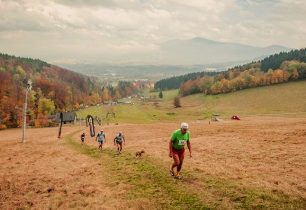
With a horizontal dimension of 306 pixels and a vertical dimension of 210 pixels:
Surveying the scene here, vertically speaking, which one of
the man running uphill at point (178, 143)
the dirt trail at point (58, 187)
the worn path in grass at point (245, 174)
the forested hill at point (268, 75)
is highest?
the forested hill at point (268, 75)

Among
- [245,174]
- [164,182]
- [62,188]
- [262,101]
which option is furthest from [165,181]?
[262,101]

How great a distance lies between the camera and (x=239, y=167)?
23141mm

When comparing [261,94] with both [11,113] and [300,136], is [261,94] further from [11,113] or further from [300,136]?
[300,136]

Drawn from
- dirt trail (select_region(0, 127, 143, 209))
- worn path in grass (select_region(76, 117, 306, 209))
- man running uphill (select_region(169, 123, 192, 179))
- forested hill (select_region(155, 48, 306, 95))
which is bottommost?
dirt trail (select_region(0, 127, 143, 209))

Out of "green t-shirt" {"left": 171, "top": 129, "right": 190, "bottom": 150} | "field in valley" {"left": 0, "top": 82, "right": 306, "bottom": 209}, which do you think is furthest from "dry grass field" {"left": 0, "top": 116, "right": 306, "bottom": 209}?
"green t-shirt" {"left": 171, "top": 129, "right": 190, "bottom": 150}

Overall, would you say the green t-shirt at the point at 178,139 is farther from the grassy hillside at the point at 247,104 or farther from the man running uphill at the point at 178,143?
the grassy hillside at the point at 247,104

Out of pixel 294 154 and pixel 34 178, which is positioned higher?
pixel 294 154

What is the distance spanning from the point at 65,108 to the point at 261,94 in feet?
298

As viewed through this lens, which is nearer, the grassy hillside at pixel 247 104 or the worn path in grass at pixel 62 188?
the worn path in grass at pixel 62 188

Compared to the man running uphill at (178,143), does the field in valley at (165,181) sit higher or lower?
lower

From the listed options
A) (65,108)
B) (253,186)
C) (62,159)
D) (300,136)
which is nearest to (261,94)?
(65,108)

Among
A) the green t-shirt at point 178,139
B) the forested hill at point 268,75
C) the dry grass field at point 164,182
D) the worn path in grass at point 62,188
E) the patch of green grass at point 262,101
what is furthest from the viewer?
the forested hill at point 268,75

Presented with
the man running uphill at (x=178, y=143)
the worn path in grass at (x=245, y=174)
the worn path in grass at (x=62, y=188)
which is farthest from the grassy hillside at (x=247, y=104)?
the man running uphill at (x=178, y=143)

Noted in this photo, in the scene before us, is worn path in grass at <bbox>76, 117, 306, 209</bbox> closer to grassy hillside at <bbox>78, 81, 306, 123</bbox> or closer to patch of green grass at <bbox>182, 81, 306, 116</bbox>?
grassy hillside at <bbox>78, 81, 306, 123</bbox>
